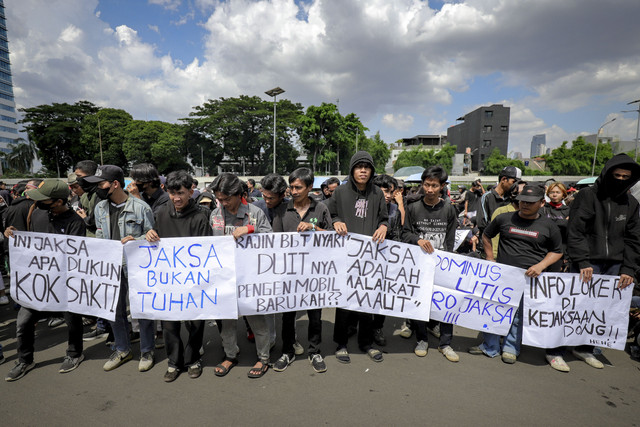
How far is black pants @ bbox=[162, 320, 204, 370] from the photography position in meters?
3.10

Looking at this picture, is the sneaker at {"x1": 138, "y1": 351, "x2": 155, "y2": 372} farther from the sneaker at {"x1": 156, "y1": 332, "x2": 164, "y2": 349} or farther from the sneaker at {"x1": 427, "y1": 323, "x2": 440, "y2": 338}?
the sneaker at {"x1": 427, "y1": 323, "x2": 440, "y2": 338}

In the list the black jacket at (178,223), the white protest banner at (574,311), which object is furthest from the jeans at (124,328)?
the white protest banner at (574,311)

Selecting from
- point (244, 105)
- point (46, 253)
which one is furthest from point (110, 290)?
point (244, 105)

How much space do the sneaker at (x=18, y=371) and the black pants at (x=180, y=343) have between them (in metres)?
1.45

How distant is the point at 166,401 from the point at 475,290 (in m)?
3.24

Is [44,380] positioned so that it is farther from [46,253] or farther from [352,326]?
[352,326]

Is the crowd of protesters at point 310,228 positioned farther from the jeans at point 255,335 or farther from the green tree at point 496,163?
the green tree at point 496,163

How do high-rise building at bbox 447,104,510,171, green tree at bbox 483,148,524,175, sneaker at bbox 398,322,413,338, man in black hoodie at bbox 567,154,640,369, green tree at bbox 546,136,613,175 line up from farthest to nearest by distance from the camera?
high-rise building at bbox 447,104,510,171 < green tree at bbox 483,148,524,175 < green tree at bbox 546,136,613,175 < sneaker at bbox 398,322,413,338 < man in black hoodie at bbox 567,154,640,369

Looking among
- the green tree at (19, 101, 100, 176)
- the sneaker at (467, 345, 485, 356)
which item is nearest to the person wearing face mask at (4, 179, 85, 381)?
the sneaker at (467, 345, 485, 356)

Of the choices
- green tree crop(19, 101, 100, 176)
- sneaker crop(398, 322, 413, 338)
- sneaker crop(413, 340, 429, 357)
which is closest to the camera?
sneaker crop(413, 340, 429, 357)

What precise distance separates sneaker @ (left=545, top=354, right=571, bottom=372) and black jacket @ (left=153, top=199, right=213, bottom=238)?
4000 millimetres

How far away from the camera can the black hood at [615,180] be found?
323 centimetres

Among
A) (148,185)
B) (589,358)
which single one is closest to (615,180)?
(589,358)

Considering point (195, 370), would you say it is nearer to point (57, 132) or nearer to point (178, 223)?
point (178, 223)
